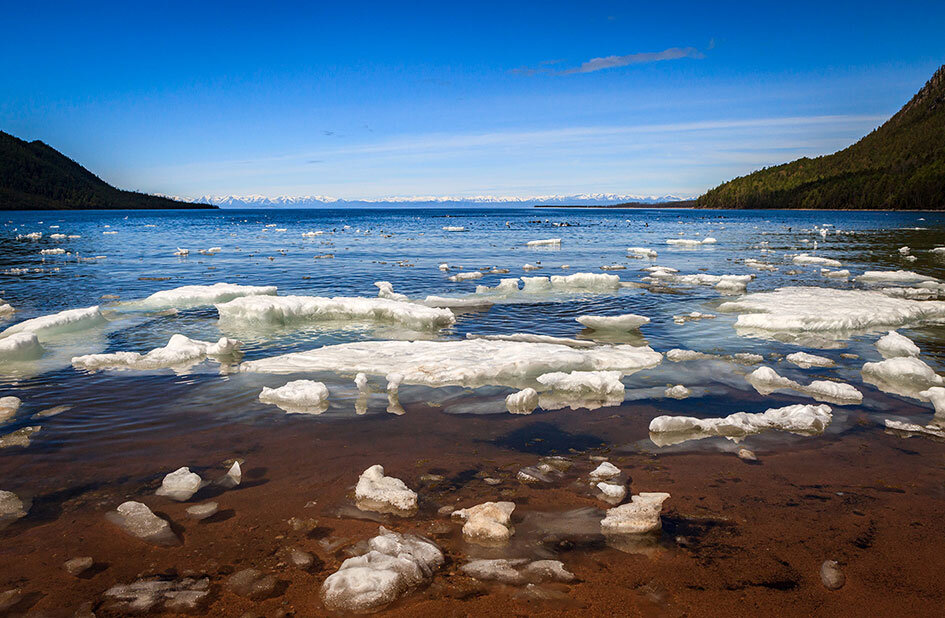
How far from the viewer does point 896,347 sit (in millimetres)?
8031

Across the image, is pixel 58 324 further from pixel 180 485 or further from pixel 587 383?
pixel 587 383

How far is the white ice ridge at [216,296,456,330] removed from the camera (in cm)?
1025

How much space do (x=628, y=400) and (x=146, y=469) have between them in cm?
496

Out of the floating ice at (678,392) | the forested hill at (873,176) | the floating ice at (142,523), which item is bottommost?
the floating ice at (678,392)

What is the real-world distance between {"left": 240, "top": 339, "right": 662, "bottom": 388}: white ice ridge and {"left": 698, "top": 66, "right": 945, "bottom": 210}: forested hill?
132607 mm

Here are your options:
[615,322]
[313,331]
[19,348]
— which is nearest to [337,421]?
[313,331]

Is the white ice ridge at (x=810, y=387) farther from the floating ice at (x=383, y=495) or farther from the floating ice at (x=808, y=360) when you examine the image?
the floating ice at (x=383, y=495)

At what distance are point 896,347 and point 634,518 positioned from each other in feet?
23.8

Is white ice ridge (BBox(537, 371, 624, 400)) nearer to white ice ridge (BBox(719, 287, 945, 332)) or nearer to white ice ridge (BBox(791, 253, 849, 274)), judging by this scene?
white ice ridge (BBox(719, 287, 945, 332))

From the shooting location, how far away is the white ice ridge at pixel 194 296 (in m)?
12.2

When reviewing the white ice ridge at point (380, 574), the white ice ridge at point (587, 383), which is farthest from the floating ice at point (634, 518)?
the white ice ridge at point (587, 383)

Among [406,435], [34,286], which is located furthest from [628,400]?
[34,286]

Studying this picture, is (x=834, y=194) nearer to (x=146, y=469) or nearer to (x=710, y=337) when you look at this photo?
(x=710, y=337)

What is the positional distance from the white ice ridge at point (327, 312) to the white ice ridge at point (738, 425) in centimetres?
579
